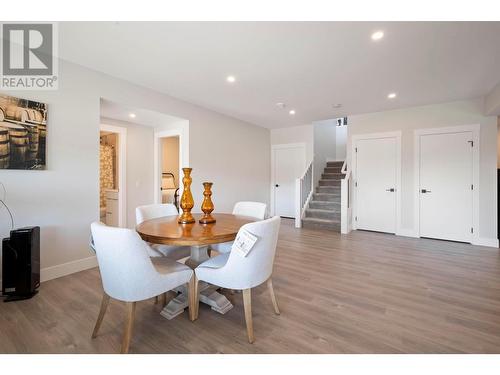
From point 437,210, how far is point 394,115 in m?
1.97

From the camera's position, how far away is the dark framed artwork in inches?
89.1

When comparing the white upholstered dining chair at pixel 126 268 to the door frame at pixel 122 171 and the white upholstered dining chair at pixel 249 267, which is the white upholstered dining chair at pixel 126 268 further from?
the door frame at pixel 122 171

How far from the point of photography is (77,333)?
1673mm

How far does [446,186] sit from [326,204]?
224 centimetres

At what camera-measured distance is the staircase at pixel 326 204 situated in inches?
204

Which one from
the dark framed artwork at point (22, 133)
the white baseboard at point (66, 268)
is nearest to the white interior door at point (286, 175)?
the white baseboard at point (66, 268)

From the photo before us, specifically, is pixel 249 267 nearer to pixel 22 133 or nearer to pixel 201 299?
pixel 201 299

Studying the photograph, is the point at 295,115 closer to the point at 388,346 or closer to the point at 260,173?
the point at 260,173

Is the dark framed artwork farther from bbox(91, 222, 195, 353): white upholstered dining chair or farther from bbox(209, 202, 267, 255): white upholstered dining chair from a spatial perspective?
bbox(209, 202, 267, 255): white upholstered dining chair

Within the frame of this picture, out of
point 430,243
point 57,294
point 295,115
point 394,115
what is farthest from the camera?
point 295,115

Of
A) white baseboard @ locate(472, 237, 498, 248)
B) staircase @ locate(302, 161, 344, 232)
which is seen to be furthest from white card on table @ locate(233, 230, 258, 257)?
white baseboard @ locate(472, 237, 498, 248)

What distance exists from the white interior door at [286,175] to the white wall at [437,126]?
1448 mm

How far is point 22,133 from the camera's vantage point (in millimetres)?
2363
